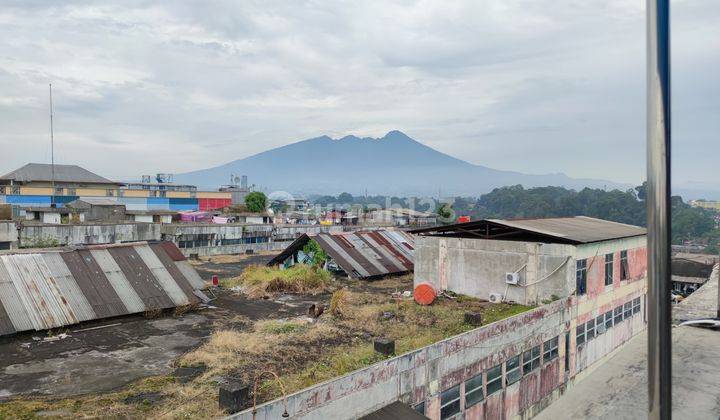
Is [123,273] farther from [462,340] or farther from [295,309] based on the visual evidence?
[462,340]

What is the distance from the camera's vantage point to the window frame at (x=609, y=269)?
2356cm

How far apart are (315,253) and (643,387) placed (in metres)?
19.8

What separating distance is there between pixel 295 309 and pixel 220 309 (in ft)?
10.4

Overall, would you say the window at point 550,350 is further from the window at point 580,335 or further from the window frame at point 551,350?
the window at point 580,335

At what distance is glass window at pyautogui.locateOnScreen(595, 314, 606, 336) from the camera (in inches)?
908

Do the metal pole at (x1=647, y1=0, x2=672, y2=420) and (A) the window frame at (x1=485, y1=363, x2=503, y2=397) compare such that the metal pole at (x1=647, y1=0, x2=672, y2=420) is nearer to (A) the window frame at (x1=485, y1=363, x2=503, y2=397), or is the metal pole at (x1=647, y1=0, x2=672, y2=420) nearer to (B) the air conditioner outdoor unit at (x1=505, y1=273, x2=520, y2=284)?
(A) the window frame at (x1=485, y1=363, x2=503, y2=397)

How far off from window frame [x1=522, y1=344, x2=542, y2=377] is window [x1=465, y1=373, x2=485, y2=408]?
9.83ft

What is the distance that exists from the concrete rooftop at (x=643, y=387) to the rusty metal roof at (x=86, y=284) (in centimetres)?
1597

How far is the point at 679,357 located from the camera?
1642 cm

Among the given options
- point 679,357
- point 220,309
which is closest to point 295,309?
point 220,309

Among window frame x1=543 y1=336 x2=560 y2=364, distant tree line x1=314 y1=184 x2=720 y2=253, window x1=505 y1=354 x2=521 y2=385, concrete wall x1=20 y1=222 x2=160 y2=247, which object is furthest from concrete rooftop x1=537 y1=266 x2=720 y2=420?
distant tree line x1=314 y1=184 x2=720 y2=253

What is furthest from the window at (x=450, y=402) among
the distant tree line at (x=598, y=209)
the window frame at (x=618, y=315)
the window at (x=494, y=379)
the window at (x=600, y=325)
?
the distant tree line at (x=598, y=209)

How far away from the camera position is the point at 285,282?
23750mm

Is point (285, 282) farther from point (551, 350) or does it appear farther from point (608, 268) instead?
point (608, 268)
